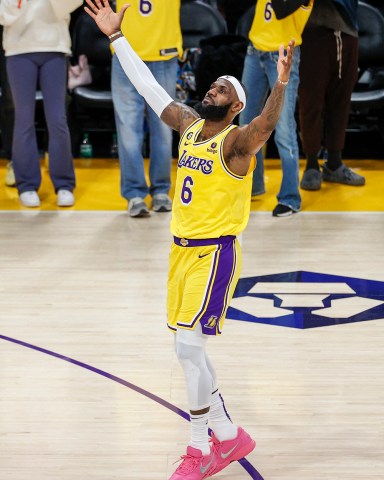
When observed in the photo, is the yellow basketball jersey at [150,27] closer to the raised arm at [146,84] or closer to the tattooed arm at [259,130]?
the raised arm at [146,84]

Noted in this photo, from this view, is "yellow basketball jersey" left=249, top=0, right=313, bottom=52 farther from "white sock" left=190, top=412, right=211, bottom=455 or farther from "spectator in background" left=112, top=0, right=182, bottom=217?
"white sock" left=190, top=412, right=211, bottom=455

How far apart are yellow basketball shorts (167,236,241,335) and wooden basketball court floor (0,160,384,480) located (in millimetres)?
607

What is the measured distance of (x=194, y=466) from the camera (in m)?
3.77

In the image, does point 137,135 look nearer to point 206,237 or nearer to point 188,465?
point 206,237

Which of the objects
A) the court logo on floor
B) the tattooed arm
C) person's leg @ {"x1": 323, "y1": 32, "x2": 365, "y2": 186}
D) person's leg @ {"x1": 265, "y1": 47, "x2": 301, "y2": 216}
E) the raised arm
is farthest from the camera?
person's leg @ {"x1": 323, "y1": 32, "x2": 365, "y2": 186}

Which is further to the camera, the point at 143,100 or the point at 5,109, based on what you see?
the point at 5,109

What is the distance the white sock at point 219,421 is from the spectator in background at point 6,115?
481 cm

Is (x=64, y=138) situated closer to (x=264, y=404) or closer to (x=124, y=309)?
(x=124, y=309)

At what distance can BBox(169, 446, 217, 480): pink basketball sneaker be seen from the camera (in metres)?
3.76

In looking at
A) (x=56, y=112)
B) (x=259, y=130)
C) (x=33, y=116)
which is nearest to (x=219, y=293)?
(x=259, y=130)

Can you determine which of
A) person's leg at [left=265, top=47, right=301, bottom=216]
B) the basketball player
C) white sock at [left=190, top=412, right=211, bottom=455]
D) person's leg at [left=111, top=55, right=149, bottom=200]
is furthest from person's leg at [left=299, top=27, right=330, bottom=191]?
white sock at [left=190, top=412, right=211, bottom=455]

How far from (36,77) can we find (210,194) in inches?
159

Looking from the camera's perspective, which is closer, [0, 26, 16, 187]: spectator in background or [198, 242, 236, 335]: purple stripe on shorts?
[198, 242, 236, 335]: purple stripe on shorts

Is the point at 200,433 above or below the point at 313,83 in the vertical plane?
above
